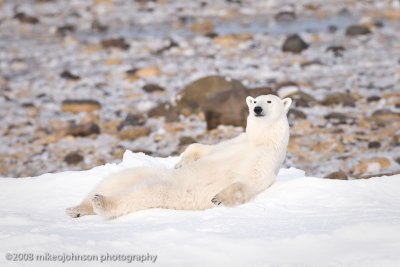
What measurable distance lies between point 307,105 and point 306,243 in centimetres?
893

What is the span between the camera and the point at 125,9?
23281mm

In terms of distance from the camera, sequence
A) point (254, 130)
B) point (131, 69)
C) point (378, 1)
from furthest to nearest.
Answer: point (378, 1)
point (131, 69)
point (254, 130)

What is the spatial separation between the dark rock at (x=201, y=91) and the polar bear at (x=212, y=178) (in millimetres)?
6874

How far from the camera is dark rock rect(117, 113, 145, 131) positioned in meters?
12.5

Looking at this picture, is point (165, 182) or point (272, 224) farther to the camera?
point (165, 182)

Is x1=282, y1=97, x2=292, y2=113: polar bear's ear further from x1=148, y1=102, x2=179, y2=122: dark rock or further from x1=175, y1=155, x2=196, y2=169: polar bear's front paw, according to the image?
x1=148, y1=102, x2=179, y2=122: dark rock

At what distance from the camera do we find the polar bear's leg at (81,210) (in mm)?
5305

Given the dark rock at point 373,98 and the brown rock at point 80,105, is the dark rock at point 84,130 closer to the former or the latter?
the brown rock at point 80,105

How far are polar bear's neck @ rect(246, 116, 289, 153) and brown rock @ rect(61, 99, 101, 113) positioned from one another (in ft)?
26.4

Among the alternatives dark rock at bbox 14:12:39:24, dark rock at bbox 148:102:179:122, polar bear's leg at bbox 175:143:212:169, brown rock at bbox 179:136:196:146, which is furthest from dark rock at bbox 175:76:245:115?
dark rock at bbox 14:12:39:24

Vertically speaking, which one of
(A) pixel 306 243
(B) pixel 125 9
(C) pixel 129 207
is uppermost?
(A) pixel 306 243

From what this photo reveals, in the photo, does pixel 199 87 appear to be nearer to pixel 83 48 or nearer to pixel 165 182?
pixel 83 48

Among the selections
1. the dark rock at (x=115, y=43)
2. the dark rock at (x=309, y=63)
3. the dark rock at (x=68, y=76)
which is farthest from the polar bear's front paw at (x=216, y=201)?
the dark rock at (x=115, y=43)

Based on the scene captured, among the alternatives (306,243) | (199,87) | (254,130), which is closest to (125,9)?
(199,87)
